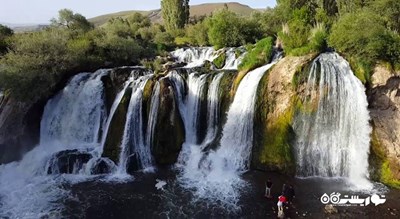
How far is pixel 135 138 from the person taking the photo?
20.2 m

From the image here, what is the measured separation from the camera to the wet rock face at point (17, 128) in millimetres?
19766

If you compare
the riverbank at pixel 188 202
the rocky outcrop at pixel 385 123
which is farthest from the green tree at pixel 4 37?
the rocky outcrop at pixel 385 123

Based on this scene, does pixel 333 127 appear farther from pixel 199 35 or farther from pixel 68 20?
pixel 68 20

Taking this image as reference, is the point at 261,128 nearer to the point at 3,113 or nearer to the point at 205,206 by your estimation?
the point at 205,206

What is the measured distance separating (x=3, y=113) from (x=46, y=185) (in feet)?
18.9

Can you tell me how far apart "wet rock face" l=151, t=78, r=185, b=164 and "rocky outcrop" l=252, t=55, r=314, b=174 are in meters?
4.71

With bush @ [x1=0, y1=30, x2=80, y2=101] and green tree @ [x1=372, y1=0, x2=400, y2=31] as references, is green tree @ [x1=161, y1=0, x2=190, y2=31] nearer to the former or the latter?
bush @ [x1=0, y1=30, x2=80, y2=101]

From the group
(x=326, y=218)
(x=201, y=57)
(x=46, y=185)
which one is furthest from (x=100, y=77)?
(x=326, y=218)

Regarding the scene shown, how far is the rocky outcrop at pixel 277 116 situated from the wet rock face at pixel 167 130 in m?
4.71

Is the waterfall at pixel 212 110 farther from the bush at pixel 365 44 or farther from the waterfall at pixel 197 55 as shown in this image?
the bush at pixel 365 44

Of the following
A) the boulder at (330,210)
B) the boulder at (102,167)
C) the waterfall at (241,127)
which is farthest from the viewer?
the waterfall at (241,127)

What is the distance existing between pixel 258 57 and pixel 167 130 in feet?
25.2

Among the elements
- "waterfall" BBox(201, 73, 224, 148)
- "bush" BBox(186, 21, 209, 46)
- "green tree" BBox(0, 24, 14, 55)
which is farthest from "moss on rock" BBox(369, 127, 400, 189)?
"green tree" BBox(0, 24, 14, 55)

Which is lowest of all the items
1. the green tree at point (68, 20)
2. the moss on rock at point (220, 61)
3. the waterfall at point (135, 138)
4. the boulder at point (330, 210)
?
the boulder at point (330, 210)
